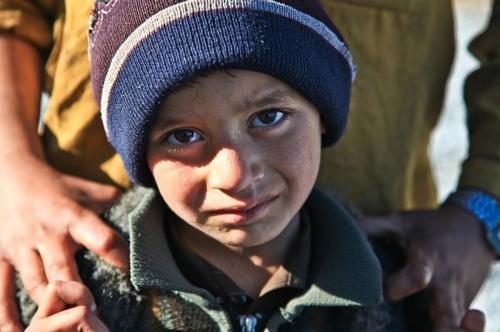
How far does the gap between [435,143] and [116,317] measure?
239 cm

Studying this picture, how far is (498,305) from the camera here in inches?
108

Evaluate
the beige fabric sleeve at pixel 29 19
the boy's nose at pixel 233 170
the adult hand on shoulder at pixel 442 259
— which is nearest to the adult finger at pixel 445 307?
the adult hand on shoulder at pixel 442 259

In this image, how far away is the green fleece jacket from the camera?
54.4 inches

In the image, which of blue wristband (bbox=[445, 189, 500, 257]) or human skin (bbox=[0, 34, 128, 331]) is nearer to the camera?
human skin (bbox=[0, 34, 128, 331])

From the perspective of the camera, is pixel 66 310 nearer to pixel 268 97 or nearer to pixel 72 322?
pixel 72 322

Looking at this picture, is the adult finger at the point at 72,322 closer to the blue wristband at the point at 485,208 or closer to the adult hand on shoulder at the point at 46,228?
the adult hand on shoulder at the point at 46,228

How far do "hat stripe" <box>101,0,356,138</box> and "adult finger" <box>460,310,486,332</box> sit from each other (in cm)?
58

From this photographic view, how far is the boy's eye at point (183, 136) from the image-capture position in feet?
4.23

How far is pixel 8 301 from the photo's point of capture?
1.44m

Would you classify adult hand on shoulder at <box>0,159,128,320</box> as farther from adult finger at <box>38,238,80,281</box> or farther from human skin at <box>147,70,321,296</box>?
human skin at <box>147,70,321,296</box>

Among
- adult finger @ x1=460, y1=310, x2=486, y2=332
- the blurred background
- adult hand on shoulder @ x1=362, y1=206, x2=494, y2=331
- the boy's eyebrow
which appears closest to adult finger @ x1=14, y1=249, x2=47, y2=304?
the boy's eyebrow

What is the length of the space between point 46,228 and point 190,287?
28cm

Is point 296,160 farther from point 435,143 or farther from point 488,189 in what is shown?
point 435,143

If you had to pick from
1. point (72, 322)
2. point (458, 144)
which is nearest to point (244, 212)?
point (72, 322)
